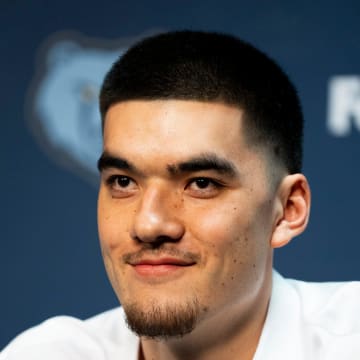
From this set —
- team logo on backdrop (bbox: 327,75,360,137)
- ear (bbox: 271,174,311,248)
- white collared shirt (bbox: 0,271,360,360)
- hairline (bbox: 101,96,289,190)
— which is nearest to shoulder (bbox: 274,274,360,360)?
white collared shirt (bbox: 0,271,360,360)

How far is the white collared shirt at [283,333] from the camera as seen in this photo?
1.27 m

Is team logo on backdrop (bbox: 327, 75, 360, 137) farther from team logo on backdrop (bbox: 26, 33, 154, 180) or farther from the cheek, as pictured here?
the cheek

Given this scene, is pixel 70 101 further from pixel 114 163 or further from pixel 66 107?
pixel 114 163

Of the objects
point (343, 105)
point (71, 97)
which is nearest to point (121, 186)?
point (343, 105)

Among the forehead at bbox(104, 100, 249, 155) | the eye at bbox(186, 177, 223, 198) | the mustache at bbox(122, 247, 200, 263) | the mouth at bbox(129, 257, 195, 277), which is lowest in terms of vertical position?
the mouth at bbox(129, 257, 195, 277)

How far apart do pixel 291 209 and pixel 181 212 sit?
0.87 ft

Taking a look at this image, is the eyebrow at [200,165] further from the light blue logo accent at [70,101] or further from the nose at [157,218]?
the light blue logo accent at [70,101]

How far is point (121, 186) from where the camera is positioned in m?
1.20

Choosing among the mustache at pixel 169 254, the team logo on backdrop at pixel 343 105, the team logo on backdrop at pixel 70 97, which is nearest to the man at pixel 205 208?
Answer: the mustache at pixel 169 254

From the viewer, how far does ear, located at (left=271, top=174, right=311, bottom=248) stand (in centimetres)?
126

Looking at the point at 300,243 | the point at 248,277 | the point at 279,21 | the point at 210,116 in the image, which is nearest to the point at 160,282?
the point at 248,277

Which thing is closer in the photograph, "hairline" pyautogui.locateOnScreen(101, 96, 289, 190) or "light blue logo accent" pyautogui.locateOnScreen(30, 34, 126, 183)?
"hairline" pyautogui.locateOnScreen(101, 96, 289, 190)

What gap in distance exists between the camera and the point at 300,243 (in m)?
2.04

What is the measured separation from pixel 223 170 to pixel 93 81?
1.20 m
